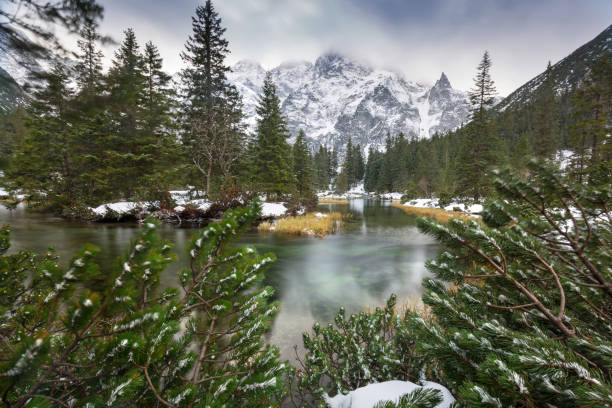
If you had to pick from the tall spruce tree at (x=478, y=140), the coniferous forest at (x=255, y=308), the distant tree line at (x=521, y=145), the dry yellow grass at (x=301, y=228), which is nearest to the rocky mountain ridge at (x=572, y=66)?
the distant tree line at (x=521, y=145)

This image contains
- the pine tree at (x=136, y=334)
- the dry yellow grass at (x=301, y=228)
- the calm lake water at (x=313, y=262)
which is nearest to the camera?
the pine tree at (x=136, y=334)

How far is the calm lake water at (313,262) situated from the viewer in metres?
6.25

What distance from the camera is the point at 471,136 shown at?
2856 centimetres

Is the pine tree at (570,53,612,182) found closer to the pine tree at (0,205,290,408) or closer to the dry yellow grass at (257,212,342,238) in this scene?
the dry yellow grass at (257,212,342,238)

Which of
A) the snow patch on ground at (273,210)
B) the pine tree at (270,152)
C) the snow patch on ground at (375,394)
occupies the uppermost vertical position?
the pine tree at (270,152)

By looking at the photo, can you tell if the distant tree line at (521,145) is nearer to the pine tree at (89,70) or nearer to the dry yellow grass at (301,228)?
the pine tree at (89,70)

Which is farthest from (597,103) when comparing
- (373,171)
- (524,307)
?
(373,171)

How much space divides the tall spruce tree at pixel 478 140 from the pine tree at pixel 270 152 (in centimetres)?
2159

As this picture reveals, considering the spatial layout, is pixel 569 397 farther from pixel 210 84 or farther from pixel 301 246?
pixel 210 84

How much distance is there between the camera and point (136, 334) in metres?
0.93

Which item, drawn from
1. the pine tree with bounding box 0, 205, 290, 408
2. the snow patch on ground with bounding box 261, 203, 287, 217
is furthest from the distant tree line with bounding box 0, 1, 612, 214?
the pine tree with bounding box 0, 205, 290, 408

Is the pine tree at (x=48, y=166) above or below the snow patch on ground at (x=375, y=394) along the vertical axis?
above

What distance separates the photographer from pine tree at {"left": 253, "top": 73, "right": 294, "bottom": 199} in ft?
82.3

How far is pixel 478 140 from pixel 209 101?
31333mm
